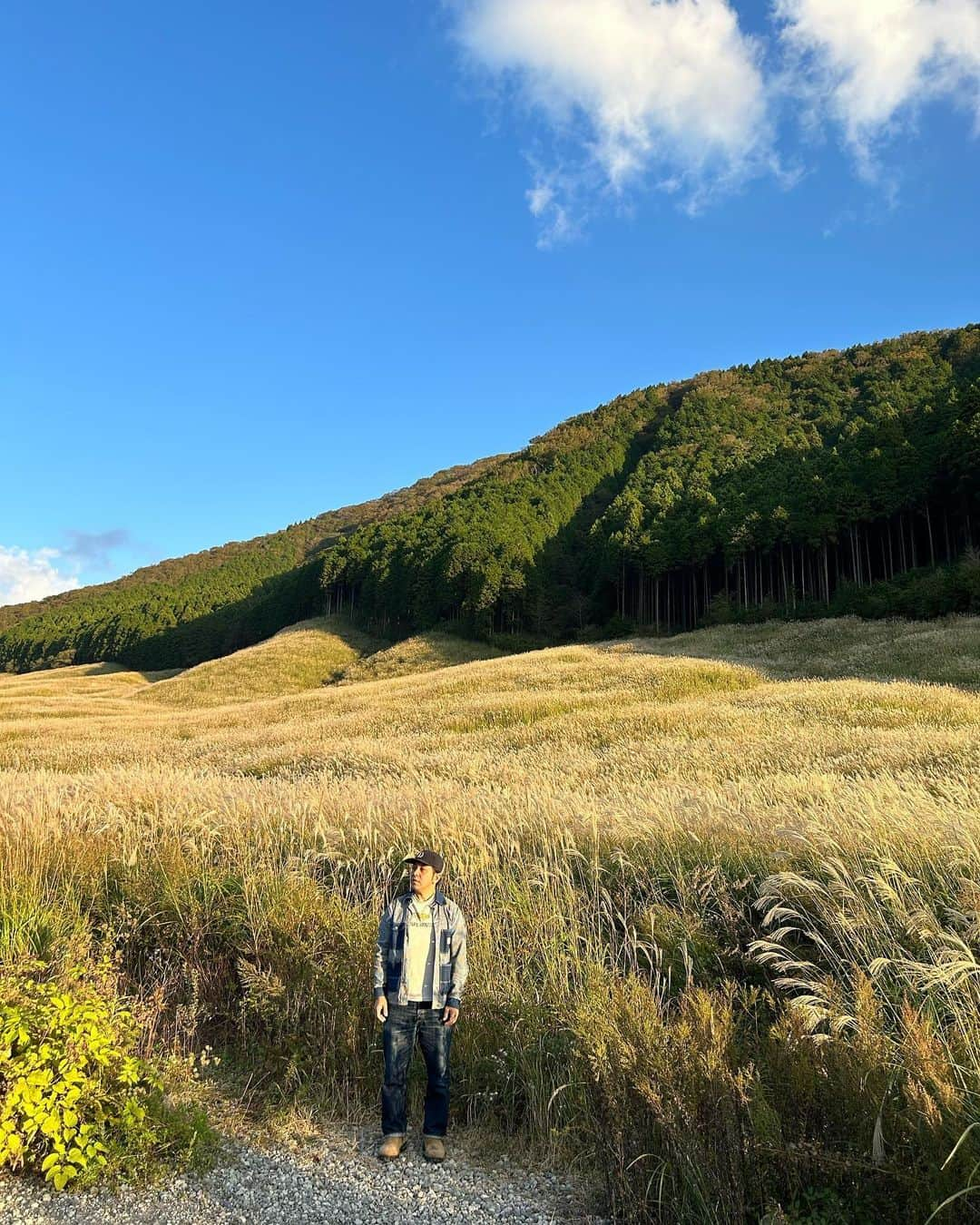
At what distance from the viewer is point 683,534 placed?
66.6 m

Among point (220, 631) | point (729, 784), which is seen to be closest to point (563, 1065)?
point (729, 784)

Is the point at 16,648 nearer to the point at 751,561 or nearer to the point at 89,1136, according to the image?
the point at 751,561

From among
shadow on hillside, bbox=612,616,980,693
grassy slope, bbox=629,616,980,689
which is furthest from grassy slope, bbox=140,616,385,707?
grassy slope, bbox=629,616,980,689

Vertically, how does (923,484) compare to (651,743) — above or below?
above

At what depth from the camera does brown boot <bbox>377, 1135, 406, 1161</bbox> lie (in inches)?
157

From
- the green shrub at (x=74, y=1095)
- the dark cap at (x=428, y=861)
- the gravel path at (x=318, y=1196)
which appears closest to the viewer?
the gravel path at (x=318, y=1196)

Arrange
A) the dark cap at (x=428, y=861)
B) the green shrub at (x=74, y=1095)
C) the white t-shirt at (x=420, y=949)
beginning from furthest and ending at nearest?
the dark cap at (x=428, y=861) → the white t-shirt at (x=420, y=949) → the green shrub at (x=74, y=1095)

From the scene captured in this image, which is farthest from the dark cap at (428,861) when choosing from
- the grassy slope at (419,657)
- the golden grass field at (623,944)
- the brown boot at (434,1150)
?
the grassy slope at (419,657)

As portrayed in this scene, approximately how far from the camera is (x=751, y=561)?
2660 inches

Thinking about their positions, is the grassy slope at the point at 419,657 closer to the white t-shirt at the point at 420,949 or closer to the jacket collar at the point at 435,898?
the jacket collar at the point at 435,898

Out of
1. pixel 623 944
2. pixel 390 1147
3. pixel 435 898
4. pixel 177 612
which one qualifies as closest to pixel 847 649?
pixel 623 944

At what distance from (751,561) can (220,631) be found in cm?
8182

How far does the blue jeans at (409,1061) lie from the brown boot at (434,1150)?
0.27 feet

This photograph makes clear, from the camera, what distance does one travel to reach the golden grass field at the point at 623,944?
10.6ft
